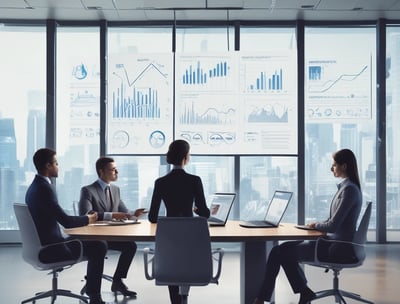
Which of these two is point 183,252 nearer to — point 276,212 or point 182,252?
point 182,252

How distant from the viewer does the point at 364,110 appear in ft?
24.7

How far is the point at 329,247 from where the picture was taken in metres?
3.97

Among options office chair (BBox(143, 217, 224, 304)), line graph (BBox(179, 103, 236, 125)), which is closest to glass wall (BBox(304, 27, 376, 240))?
line graph (BBox(179, 103, 236, 125))

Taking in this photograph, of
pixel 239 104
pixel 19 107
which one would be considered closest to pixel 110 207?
pixel 239 104

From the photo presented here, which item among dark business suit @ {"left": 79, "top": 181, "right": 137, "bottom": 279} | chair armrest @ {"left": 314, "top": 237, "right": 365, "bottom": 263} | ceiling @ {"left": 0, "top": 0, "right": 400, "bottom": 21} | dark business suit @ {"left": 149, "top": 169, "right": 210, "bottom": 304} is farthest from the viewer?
ceiling @ {"left": 0, "top": 0, "right": 400, "bottom": 21}

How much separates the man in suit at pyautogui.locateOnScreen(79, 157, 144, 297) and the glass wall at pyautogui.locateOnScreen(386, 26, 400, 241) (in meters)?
4.42

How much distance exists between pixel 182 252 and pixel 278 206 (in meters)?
1.19

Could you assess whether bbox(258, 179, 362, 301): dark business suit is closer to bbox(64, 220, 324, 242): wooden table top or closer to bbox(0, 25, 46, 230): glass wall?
bbox(64, 220, 324, 242): wooden table top

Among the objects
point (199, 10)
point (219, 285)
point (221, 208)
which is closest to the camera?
point (221, 208)

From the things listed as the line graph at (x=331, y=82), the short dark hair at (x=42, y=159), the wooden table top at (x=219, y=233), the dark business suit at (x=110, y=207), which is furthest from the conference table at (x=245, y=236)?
the line graph at (x=331, y=82)

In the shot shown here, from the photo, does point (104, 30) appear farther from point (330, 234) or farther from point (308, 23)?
point (330, 234)

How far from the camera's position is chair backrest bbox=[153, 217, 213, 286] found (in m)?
3.27

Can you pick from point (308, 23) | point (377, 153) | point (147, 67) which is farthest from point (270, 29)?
point (377, 153)

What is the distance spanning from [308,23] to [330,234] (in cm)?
433
